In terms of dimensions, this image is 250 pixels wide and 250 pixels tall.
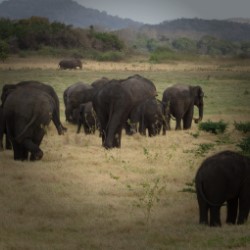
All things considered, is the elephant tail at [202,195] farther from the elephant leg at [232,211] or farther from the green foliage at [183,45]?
the green foliage at [183,45]

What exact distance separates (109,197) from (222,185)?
2.45 metres

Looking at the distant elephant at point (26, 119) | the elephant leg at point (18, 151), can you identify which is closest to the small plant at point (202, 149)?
the distant elephant at point (26, 119)

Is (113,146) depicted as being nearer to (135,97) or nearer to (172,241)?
(135,97)

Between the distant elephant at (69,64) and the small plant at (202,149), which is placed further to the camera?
the distant elephant at (69,64)

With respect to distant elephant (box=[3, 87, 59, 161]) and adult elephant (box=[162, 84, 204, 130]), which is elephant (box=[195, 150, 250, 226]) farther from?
adult elephant (box=[162, 84, 204, 130])

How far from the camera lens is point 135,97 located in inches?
619

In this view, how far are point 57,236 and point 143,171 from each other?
4.41 metres

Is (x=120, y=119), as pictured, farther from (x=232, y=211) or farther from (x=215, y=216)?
(x=215, y=216)

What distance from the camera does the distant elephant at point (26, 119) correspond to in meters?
12.4

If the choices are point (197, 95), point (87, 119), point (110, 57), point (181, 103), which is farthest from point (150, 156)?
point (110, 57)

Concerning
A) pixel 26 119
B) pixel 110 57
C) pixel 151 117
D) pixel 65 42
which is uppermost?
pixel 65 42

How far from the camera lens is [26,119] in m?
12.5

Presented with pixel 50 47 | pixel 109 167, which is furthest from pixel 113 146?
pixel 50 47

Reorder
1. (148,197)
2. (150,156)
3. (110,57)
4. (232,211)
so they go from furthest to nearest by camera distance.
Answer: (110,57), (150,156), (148,197), (232,211)
